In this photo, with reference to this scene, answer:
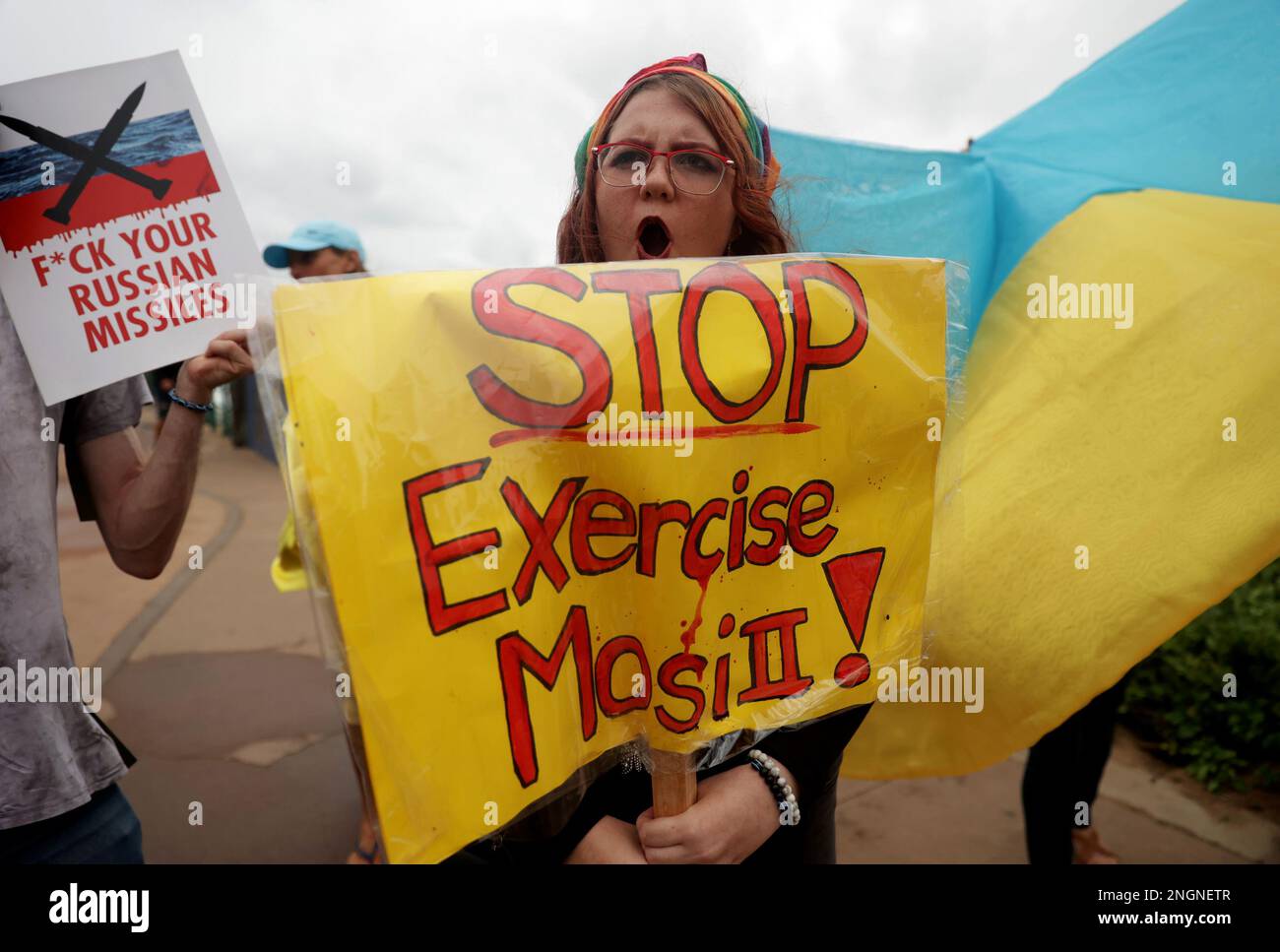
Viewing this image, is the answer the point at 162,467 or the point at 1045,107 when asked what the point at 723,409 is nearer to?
the point at 162,467

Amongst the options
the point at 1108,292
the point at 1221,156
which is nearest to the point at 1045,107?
the point at 1221,156

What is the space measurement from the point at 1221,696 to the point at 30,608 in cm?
415

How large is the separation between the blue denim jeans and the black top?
2.00ft

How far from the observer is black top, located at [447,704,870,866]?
48.3 inches

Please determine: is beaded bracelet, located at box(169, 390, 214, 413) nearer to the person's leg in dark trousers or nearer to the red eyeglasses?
the red eyeglasses

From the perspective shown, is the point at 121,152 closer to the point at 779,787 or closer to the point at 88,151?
the point at 88,151

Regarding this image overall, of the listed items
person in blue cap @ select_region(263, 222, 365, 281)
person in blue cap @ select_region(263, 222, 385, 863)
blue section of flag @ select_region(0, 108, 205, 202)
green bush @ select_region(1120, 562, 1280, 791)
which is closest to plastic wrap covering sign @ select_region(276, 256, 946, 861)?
blue section of flag @ select_region(0, 108, 205, 202)

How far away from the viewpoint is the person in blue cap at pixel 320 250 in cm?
341

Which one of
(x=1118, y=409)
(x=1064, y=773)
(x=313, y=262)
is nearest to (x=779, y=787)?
(x=1118, y=409)

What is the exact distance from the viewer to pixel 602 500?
1.12 m

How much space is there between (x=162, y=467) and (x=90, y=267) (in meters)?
0.33

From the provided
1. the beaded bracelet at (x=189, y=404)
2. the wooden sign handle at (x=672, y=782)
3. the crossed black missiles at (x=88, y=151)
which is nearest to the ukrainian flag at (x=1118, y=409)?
the wooden sign handle at (x=672, y=782)

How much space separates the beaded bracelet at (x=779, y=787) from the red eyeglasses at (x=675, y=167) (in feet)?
2.77

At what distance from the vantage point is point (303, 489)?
1.00 meters
